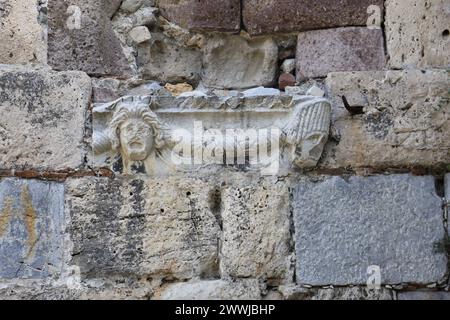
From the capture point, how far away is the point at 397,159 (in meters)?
4.86

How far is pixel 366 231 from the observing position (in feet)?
15.6

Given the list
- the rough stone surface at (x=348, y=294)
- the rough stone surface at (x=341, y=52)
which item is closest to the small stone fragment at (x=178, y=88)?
the rough stone surface at (x=341, y=52)

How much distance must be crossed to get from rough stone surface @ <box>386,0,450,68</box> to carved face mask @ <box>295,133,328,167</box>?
523 mm

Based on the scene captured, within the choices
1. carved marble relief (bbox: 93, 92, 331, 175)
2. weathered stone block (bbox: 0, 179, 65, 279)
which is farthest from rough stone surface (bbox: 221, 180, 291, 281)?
weathered stone block (bbox: 0, 179, 65, 279)

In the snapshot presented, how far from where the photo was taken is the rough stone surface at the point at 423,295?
473 cm

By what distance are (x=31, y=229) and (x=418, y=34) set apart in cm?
185

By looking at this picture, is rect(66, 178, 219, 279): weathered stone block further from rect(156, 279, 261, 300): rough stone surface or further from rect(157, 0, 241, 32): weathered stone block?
rect(157, 0, 241, 32): weathered stone block

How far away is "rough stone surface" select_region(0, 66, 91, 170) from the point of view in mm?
4801

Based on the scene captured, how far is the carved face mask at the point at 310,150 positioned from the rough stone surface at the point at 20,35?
3.83ft

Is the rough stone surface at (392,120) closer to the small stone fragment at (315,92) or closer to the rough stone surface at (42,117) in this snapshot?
the small stone fragment at (315,92)

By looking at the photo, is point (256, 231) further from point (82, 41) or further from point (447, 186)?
point (82, 41)

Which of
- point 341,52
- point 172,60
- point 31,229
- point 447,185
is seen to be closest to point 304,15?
point 341,52
